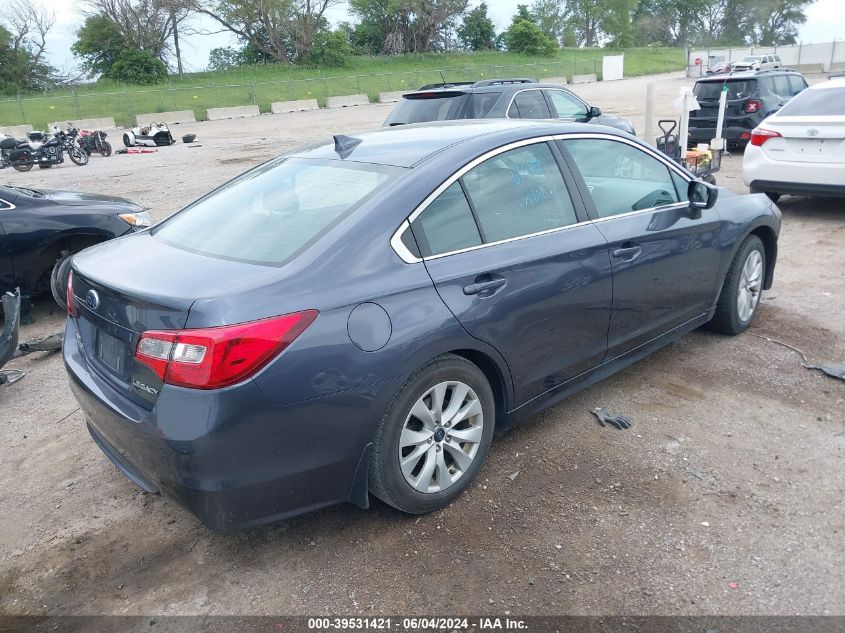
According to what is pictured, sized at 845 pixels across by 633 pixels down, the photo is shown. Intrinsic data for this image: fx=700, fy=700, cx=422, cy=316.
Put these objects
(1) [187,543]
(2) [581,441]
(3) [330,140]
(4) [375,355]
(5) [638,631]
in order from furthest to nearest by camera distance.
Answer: (3) [330,140], (2) [581,441], (1) [187,543], (4) [375,355], (5) [638,631]

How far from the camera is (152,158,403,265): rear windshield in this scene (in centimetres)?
300

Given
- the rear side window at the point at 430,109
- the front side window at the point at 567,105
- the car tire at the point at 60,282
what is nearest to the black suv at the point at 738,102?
the front side window at the point at 567,105

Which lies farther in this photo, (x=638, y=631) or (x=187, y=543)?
(x=187, y=543)

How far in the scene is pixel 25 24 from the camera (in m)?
51.6

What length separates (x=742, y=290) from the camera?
16.2 feet

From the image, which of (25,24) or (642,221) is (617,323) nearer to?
(642,221)

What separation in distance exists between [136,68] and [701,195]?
53987 mm

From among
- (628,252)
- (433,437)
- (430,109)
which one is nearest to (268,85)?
(430,109)

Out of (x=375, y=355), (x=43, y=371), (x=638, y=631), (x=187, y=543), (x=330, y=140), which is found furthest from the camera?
(x=43, y=371)

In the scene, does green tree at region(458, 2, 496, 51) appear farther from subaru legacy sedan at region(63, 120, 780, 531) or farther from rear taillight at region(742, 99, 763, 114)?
subaru legacy sedan at region(63, 120, 780, 531)

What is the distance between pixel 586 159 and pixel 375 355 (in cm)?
188

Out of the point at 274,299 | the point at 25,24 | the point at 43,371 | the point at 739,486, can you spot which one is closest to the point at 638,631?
the point at 739,486

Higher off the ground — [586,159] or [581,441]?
[586,159]

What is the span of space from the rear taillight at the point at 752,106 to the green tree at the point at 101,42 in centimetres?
Answer: 5289
